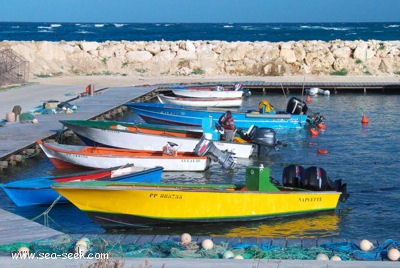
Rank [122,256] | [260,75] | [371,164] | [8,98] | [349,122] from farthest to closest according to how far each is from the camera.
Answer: [260,75], [8,98], [349,122], [371,164], [122,256]

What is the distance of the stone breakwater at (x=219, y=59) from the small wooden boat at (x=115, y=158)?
28.0 meters

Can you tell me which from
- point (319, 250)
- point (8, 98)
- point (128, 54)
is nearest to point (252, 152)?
point (319, 250)

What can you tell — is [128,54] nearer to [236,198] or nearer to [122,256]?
[236,198]

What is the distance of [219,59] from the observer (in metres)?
51.1

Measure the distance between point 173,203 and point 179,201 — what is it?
0.43ft

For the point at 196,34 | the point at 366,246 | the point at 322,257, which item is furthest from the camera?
the point at 196,34

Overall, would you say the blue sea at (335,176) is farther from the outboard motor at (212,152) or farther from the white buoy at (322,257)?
the white buoy at (322,257)

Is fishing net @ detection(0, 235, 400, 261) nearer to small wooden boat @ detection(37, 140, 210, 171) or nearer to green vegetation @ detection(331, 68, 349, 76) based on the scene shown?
small wooden boat @ detection(37, 140, 210, 171)

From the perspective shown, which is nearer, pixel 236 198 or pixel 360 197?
pixel 236 198

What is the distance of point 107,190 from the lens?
48.8ft

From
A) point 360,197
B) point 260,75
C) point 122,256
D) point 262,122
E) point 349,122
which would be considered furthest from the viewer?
point 260,75

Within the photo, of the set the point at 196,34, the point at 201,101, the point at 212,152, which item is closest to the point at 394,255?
the point at 212,152

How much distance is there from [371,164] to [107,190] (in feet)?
37.0

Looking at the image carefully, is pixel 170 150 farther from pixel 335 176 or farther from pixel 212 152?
pixel 335 176
